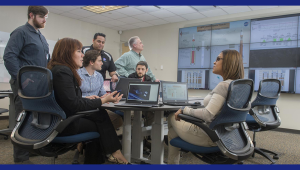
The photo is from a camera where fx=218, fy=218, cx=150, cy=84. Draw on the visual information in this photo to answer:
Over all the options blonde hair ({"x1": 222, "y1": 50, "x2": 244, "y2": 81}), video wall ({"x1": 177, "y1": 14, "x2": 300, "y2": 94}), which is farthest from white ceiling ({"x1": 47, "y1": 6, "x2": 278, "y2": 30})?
blonde hair ({"x1": 222, "y1": 50, "x2": 244, "y2": 81})

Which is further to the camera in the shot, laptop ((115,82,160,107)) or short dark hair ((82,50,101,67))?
short dark hair ((82,50,101,67))

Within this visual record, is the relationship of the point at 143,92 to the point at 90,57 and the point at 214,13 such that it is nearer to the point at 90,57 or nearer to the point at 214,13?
the point at 90,57

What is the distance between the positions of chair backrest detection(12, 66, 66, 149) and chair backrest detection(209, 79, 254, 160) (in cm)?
107

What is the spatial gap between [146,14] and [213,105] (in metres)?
4.43

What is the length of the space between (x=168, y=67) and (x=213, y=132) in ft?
15.8

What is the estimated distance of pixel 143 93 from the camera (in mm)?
2123

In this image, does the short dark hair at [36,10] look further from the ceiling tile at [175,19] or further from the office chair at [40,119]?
the ceiling tile at [175,19]

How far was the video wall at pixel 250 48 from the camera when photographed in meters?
4.29

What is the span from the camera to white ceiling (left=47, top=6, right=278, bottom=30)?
4.89 meters

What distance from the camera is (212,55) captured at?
5.31m

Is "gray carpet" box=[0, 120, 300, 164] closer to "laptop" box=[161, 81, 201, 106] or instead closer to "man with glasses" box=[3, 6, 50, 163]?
"man with glasses" box=[3, 6, 50, 163]

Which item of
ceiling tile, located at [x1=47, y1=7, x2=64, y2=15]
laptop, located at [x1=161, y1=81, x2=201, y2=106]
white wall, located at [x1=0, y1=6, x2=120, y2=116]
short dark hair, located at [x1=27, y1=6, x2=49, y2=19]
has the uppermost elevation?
ceiling tile, located at [x1=47, y1=7, x2=64, y2=15]

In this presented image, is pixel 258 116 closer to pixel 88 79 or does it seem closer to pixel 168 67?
pixel 88 79

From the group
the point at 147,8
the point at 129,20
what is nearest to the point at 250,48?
the point at 147,8
